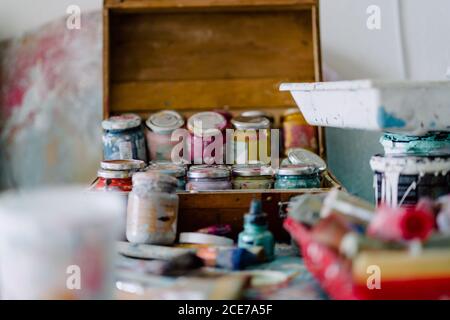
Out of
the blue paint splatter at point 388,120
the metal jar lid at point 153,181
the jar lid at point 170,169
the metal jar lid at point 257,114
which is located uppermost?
the metal jar lid at point 257,114

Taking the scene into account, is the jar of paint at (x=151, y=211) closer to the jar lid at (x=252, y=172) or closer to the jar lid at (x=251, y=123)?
the jar lid at (x=252, y=172)

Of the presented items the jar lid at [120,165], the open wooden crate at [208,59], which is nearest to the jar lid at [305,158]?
the open wooden crate at [208,59]

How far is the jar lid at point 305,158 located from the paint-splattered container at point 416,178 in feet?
0.96

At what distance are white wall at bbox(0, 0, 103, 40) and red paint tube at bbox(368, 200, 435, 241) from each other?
59.0 inches

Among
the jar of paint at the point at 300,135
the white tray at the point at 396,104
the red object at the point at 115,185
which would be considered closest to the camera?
the white tray at the point at 396,104

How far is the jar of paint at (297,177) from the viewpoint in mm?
1500

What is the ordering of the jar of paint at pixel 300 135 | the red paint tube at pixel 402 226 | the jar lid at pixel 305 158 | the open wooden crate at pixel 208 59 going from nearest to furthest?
1. the red paint tube at pixel 402 226
2. the jar lid at pixel 305 158
3. the jar of paint at pixel 300 135
4. the open wooden crate at pixel 208 59

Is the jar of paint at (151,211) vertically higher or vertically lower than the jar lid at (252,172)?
lower

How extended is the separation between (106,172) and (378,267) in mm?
803

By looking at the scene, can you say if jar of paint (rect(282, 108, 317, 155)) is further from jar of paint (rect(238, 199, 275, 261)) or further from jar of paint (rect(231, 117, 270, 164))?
jar of paint (rect(238, 199, 275, 261))

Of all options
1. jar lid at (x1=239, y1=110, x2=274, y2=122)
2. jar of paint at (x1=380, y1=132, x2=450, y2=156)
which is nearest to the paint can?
jar of paint at (x1=380, y1=132, x2=450, y2=156)

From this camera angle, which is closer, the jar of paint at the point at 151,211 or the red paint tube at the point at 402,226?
the red paint tube at the point at 402,226
